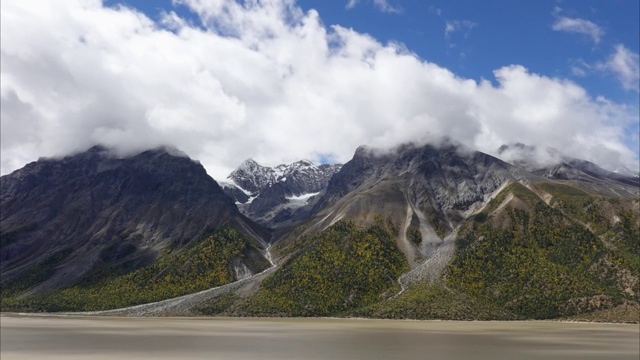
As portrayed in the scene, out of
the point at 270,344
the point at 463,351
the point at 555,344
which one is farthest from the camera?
the point at 555,344

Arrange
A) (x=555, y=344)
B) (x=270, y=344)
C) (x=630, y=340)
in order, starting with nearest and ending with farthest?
1. (x=270, y=344)
2. (x=555, y=344)
3. (x=630, y=340)

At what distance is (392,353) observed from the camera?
7931 centimetres

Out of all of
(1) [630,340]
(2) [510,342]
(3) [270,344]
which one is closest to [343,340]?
(3) [270,344]

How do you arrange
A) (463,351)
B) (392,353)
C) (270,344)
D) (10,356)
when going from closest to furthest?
(10,356) → (392,353) → (463,351) → (270,344)

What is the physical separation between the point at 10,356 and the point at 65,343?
2191 centimetres

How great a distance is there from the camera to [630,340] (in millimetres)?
112312

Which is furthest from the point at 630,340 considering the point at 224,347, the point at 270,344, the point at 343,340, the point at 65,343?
the point at 65,343

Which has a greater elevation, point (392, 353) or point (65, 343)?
point (65, 343)

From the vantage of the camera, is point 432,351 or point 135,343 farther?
point 135,343

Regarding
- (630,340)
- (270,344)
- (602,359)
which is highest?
(270,344)

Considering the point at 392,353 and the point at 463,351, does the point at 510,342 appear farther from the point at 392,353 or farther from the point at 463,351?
the point at 392,353

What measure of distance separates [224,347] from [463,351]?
41.1 m

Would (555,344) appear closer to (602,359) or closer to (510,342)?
(510,342)

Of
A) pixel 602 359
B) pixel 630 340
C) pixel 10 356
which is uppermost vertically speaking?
pixel 10 356
